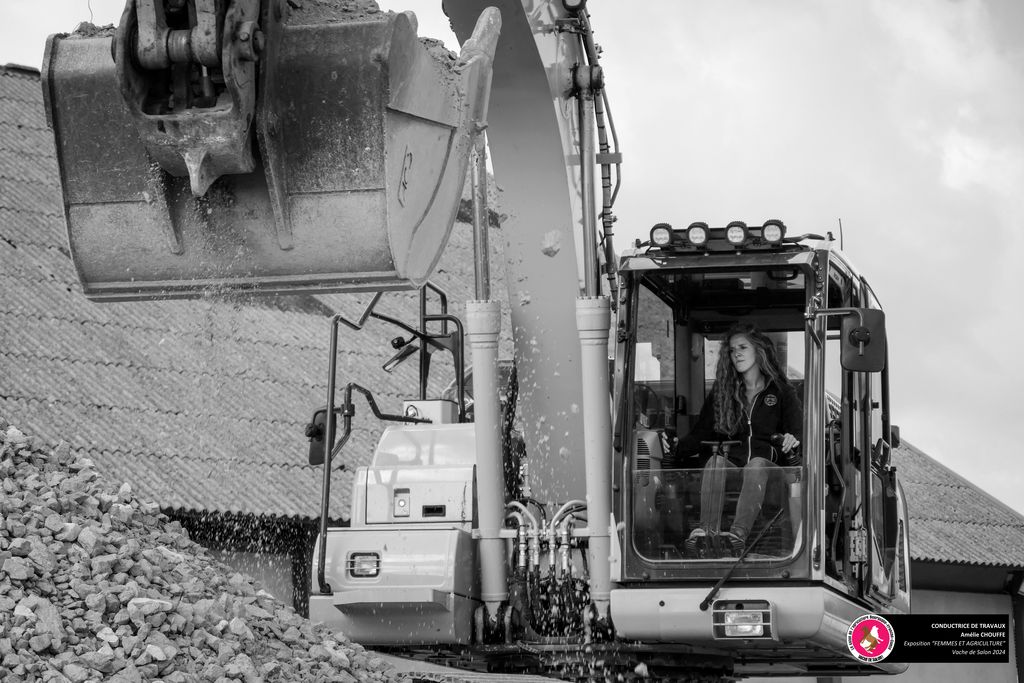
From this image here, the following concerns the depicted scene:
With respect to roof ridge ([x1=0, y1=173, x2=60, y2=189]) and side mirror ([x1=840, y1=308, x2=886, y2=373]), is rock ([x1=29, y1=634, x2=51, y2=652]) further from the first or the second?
roof ridge ([x1=0, y1=173, x2=60, y2=189])

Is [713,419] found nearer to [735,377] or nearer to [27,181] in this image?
[735,377]

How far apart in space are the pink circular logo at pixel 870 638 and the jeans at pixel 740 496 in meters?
0.71

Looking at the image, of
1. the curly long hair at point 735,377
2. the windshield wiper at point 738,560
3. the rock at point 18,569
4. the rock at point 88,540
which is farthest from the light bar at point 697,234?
the rock at point 18,569

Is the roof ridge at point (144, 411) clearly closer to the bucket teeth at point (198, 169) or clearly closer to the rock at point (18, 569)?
the rock at point (18, 569)

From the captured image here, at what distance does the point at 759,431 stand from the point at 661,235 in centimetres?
94

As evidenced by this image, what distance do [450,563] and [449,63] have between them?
2318 mm

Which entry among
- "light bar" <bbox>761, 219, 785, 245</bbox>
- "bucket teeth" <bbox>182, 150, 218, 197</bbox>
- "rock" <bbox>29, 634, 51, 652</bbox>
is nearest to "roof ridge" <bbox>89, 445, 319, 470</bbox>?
"rock" <bbox>29, 634, 51, 652</bbox>

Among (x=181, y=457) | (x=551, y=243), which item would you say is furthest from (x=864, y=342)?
(x=181, y=457)

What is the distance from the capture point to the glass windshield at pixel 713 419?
6.04m

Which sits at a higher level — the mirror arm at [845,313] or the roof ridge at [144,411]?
the roof ridge at [144,411]

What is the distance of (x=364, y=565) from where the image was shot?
261 inches

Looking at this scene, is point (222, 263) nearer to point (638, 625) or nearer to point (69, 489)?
point (638, 625)

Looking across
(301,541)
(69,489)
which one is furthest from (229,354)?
(69,489)
